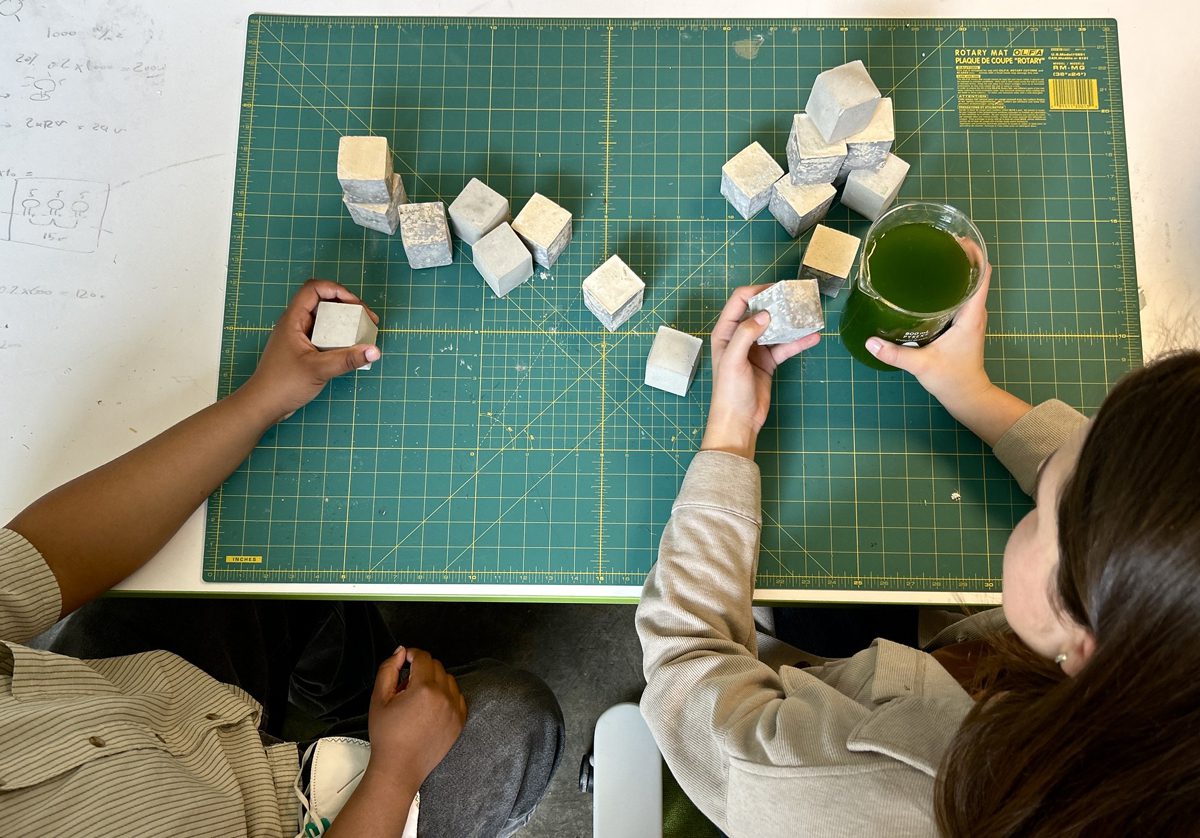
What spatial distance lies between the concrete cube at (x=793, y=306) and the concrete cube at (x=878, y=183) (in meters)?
0.22

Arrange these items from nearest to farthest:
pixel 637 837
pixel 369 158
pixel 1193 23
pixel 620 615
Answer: pixel 637 837
pixel 369 158
pixel 1193 23
pixel 620 615

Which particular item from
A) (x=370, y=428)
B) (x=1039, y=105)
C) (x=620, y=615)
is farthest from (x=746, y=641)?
(x=1039, y=105)

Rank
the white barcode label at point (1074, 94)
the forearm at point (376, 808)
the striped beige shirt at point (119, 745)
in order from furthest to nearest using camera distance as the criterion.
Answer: the white barcode label at point (1074, 94) → the forearm at point (376, 808) → the striped beige shirt at point (119, 745)

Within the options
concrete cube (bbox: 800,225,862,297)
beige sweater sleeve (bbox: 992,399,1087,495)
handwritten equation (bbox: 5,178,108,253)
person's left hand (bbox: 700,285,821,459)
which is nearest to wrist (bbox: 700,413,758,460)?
person's left hand (bbox: 700,285,821,459)

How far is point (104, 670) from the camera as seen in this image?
99 cm

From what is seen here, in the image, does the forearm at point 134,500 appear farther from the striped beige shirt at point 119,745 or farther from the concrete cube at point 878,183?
the concrete cube at point 878,183

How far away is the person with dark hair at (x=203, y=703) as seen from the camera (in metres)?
0.85

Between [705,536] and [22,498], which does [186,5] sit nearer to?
[22,498]

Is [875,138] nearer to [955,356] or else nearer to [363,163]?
[955,356]

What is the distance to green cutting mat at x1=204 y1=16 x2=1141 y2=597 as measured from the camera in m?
1.11

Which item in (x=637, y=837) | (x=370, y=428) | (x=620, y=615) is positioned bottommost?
(x=637, y=837)

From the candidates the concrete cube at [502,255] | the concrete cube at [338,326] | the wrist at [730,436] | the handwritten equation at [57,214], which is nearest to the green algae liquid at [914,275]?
the wrist at [730,436]

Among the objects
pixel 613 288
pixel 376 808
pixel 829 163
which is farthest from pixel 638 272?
pixel 376 808

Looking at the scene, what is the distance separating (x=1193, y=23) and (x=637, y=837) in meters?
1.56
